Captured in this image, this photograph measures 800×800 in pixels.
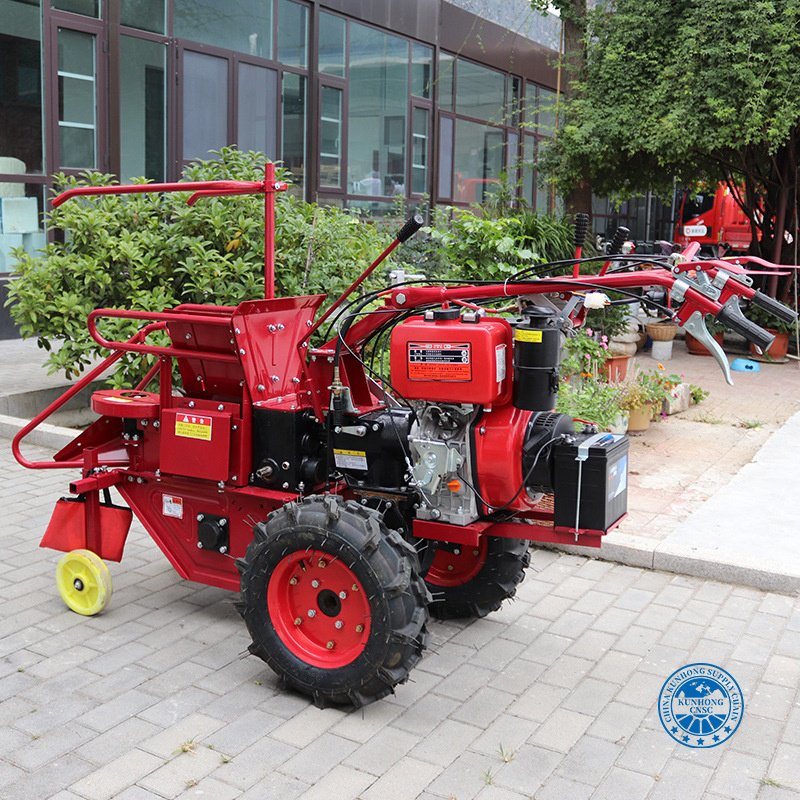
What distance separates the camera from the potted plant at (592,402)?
728cm

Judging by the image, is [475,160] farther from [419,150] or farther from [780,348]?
[780,348]

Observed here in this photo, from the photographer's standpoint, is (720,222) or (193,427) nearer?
(193,427)

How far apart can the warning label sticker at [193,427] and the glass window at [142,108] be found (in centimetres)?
931

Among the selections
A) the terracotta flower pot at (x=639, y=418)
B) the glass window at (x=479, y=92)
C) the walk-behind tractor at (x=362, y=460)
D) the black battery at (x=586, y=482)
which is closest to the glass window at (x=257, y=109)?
the glass window at (x=479, y=92)

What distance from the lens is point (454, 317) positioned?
3889 millimetres

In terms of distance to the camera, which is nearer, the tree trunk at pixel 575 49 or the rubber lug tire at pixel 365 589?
the rubber lug tire at pixel 365 589

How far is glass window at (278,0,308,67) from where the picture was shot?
14758mm

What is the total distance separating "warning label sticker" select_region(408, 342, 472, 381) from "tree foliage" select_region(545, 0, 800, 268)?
30.7 ft

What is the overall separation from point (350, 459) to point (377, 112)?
13.9 meters

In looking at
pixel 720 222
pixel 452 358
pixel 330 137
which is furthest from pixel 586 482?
pixel 720 222

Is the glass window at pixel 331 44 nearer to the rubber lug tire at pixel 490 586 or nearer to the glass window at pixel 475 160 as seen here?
the glass window at pixel 475 160

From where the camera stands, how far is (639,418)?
8500 millimetres

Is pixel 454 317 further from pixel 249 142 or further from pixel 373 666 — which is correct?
pixel 249 142

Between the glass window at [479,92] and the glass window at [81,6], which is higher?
the glass window at [479,92]
